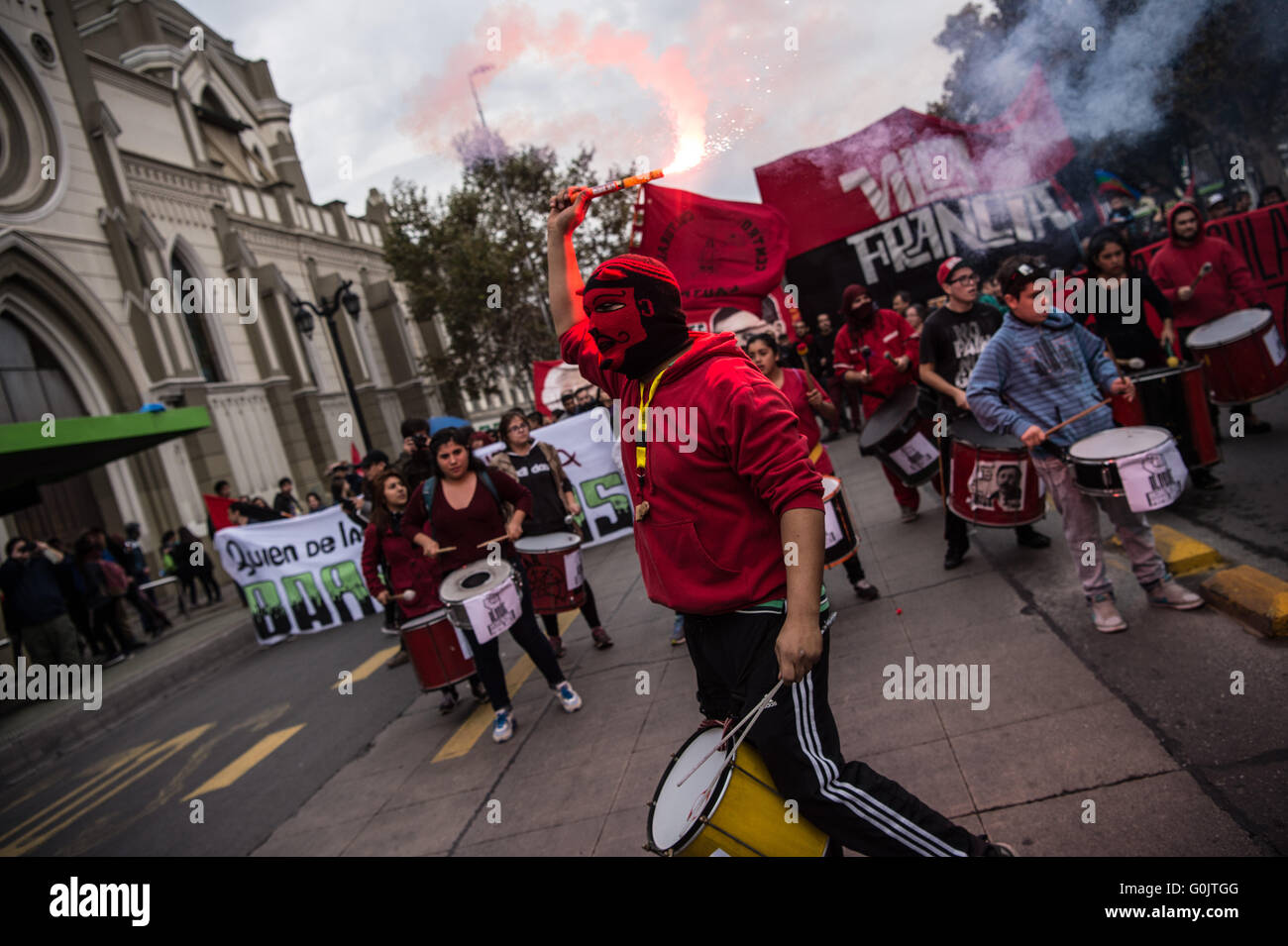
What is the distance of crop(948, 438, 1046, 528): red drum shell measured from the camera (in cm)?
470

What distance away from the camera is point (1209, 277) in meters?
6.55

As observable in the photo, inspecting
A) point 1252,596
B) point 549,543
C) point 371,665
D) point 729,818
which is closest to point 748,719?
point 729,818

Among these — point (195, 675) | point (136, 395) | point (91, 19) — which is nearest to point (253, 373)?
point (136, 395)

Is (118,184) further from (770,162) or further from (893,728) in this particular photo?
(893,728)

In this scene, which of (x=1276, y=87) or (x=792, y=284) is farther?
→ (x=792, y=284)

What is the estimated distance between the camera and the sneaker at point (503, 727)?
197 inches

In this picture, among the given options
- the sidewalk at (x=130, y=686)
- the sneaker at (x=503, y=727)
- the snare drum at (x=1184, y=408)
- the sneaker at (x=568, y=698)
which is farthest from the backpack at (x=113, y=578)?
the snare drum at (x=1184, y=408)

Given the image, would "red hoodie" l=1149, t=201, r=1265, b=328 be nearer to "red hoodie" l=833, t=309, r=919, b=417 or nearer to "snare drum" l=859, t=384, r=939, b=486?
"red hoodie" l=833, t=309, r=919, b=417

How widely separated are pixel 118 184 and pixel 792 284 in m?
15.8

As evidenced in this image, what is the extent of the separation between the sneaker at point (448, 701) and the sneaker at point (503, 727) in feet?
3.46

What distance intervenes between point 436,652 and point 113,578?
8.95 metres

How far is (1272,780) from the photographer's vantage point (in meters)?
2.62

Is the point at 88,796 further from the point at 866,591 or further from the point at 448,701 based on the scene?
the point at 866,591

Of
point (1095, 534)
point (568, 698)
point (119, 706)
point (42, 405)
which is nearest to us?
point (1095, 534)
